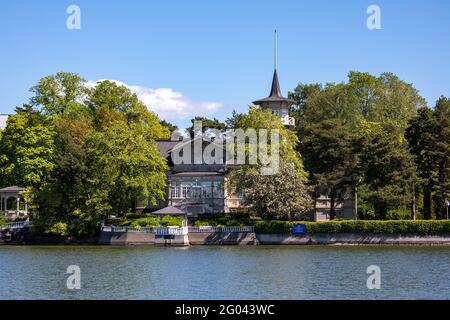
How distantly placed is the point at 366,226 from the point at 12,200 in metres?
31.0

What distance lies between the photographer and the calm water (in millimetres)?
34688

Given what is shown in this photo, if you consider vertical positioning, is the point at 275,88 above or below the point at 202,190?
above

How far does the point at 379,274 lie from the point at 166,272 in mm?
9493

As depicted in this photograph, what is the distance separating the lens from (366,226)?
6206cm

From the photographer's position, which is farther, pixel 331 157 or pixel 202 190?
pixel 202 190

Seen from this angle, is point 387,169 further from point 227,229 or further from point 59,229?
point 59,229

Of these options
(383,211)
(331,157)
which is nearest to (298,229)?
(383,211)

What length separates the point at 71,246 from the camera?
6241 centimetres

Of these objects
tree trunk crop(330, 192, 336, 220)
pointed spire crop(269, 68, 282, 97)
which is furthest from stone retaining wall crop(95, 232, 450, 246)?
pointed spire crop(269, 68, 282, 97)

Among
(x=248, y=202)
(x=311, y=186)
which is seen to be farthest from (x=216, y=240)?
(x=311, y=186)

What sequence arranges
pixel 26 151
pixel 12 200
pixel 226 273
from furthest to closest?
pixel 12 200 < pixel 26 151 < pixel 226 273

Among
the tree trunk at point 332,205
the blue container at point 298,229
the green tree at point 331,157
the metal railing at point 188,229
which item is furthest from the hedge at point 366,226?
the tree trunk at point 332,205

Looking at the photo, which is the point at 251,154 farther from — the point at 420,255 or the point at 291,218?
the point at 420,255

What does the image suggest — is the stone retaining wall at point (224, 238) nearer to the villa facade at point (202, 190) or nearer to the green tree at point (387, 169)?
the villa facade at point (202, 190)
